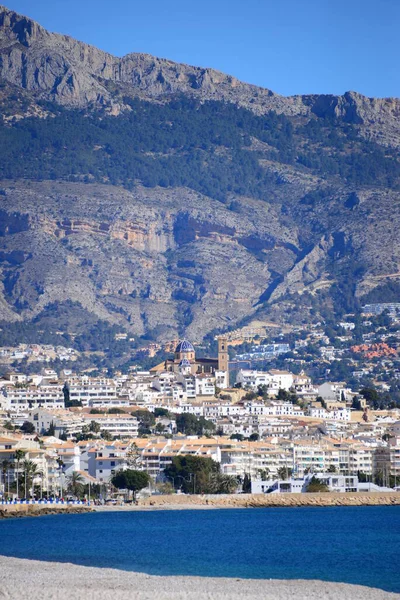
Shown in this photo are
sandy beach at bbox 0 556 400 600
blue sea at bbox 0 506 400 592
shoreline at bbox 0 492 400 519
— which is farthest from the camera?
Result: shoreline at bbox 0 492 400 519

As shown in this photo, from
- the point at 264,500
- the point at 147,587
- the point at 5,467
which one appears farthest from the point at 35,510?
the point at 147,587

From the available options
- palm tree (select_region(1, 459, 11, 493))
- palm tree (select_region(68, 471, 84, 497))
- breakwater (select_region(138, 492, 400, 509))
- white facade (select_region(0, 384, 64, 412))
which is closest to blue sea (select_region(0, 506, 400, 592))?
breakwater (select_region(138, 492, 400, 509))

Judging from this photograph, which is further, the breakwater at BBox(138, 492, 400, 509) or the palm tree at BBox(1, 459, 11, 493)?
the palm tree at BBox(1, 459, 11, 493)

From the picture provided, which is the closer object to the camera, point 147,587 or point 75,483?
point 147,587

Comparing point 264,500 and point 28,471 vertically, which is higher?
point 28,471

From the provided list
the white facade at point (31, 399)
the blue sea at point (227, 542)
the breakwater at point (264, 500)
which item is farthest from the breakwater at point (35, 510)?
the white facade at point (31, 399)

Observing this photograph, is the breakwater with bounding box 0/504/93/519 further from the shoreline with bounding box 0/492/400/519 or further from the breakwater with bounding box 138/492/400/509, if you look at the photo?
the breakwater with bounding box 138/492/400/509

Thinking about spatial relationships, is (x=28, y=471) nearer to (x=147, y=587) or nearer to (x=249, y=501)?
(x=249, y=501)

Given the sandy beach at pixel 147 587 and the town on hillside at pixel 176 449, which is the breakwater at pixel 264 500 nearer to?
the town on hillside at pixel 176 449
